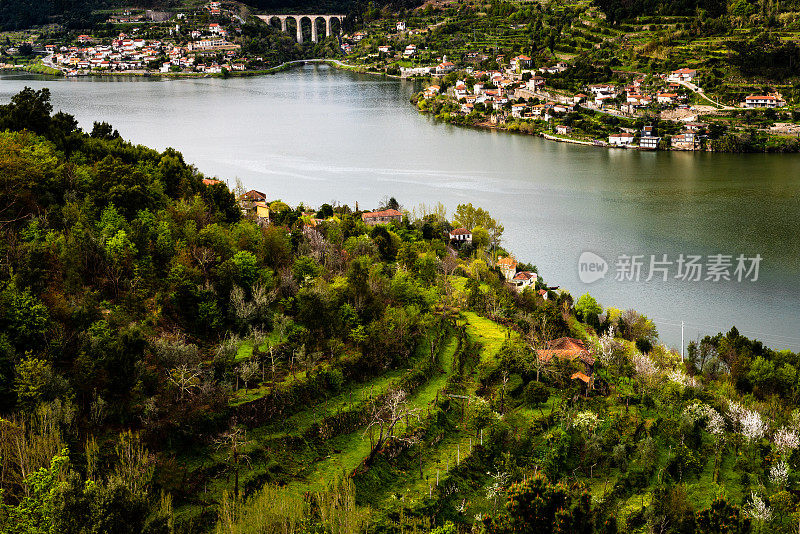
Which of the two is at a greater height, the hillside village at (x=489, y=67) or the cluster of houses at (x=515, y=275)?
the hillside village at (x=489, y=67)

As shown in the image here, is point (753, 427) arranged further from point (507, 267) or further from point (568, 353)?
point (507, 267)

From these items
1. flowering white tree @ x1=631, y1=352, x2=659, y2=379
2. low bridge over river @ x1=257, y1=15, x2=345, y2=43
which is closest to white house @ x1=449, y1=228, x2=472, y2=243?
flowering white tree @ x1=631, y1=352, x2=659, y2=379

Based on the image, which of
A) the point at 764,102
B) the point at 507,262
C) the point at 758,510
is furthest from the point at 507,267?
the point at 764,102

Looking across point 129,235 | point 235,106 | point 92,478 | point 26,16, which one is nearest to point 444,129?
point 235,106

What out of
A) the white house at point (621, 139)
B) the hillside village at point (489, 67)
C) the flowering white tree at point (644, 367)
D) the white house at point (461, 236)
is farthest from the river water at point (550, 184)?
the flowering white tree at point (644, 367)

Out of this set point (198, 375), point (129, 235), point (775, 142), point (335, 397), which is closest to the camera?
point (198, 375)

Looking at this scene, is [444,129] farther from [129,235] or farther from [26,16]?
[26,16]

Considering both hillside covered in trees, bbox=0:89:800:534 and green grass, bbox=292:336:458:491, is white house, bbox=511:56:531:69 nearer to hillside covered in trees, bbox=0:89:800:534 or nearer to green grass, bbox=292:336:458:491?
hillside covered in trees, bbox=0:89:800:534

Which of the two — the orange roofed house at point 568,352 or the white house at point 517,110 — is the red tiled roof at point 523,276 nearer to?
the orange roofed house at point 568,352
